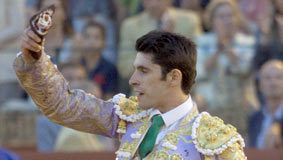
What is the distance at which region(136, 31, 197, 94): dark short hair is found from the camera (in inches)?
135

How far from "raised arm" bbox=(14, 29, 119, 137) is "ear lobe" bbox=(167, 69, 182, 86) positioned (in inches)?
12.8

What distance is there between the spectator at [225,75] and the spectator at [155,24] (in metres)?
0.18

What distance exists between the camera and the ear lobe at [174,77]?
3.48 meters

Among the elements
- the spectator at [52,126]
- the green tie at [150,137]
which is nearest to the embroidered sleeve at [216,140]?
the green tie at [150,137]

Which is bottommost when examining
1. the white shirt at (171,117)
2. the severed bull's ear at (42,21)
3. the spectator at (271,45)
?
the spectator at (271,45)

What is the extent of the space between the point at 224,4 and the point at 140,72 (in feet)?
11.5

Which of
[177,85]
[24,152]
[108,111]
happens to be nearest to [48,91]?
[108,111]

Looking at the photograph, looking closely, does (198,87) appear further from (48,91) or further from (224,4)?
(48,91)

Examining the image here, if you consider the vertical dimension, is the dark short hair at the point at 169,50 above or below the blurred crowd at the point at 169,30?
above

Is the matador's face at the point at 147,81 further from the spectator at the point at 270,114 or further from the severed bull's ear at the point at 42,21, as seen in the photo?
the spectator at the point at 270,114

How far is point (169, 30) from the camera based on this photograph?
6.80m

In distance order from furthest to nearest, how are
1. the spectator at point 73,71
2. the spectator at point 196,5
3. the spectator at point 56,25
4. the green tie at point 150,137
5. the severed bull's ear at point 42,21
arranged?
the spectator at point 196,5 → the spectator at point 56,25 → the spectator at point 73,71 → the green tie at point 150,137 → the severed bull's ear at point 42,21

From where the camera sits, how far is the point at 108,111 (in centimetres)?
363

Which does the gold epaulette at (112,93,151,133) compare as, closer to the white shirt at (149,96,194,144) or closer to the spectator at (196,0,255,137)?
the white shirt at (149,96,194,144)
